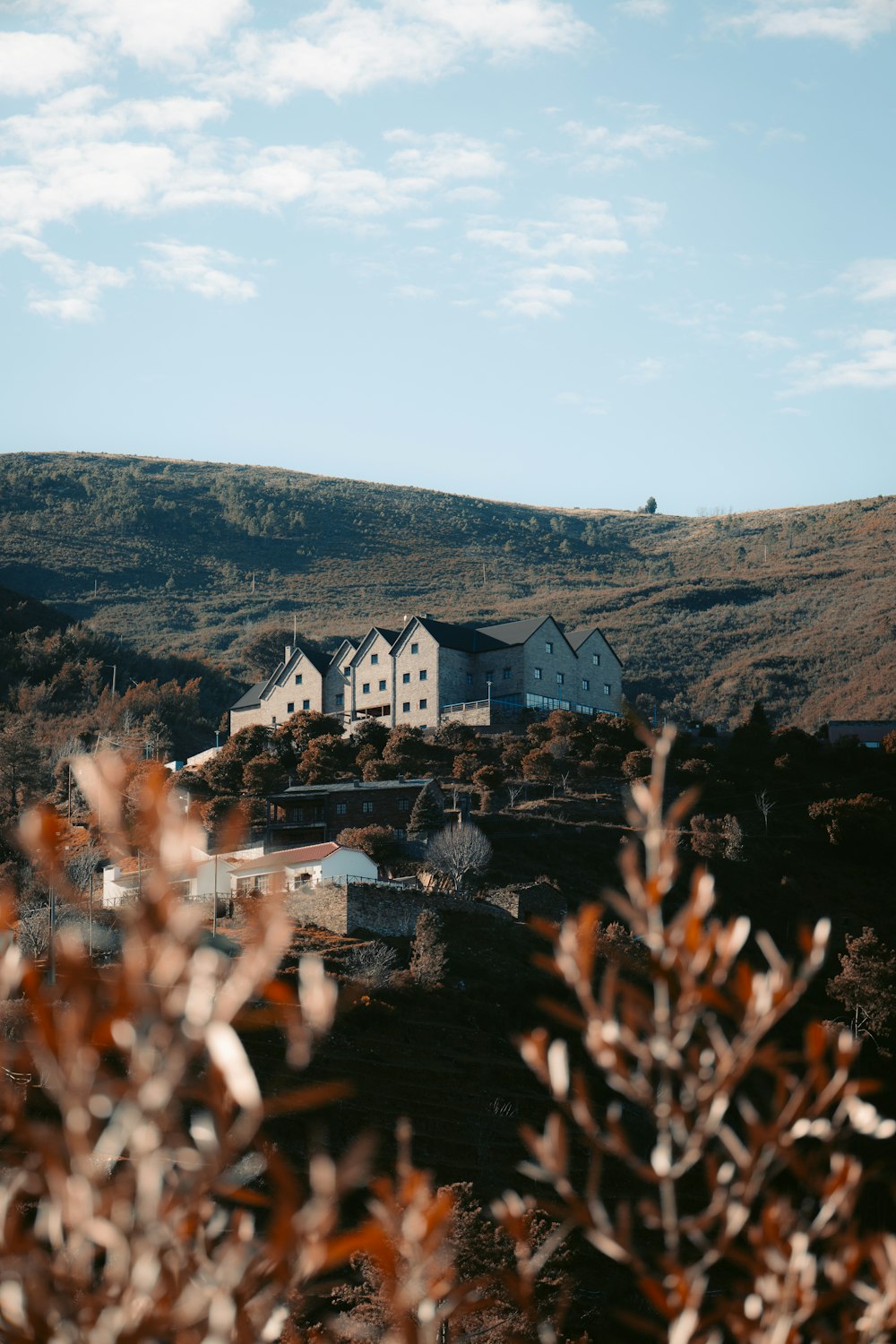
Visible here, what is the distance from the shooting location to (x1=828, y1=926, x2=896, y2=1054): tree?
147 feet

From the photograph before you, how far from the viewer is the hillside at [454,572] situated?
110000 millimetres

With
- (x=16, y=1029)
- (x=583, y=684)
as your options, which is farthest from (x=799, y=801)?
(x=16, y=1029)

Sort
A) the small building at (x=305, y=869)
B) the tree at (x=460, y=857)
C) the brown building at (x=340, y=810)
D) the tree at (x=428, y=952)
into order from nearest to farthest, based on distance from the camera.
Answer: the tree at (x=428, y=952)
the small building at (x=305, y=869)
the tree at (x=460, y=857)
the brown building at (x=340, y=810)

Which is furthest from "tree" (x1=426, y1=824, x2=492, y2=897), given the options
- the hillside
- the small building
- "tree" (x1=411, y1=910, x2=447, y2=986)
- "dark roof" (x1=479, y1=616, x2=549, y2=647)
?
the hillside

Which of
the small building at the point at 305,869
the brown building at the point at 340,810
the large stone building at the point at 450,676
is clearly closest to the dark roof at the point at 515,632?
the large stone building at the point at 450,676

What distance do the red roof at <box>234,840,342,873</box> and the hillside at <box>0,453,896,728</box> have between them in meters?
49.0

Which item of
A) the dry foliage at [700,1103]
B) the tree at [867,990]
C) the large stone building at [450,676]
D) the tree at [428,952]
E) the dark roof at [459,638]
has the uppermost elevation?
the dry foliage at [700,1103]

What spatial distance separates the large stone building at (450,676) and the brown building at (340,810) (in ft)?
37.1

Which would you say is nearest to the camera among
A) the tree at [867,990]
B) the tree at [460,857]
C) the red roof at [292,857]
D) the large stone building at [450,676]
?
the tree at [867,990]

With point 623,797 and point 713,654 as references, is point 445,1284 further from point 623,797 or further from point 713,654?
point 713,654

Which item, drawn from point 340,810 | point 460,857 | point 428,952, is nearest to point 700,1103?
point 428,952

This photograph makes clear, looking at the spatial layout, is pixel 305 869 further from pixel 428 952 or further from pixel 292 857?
pixel 428 952

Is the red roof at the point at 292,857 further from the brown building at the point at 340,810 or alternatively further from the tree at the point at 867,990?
the tree at the point at 867,990

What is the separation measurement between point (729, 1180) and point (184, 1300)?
2027 millimetres
